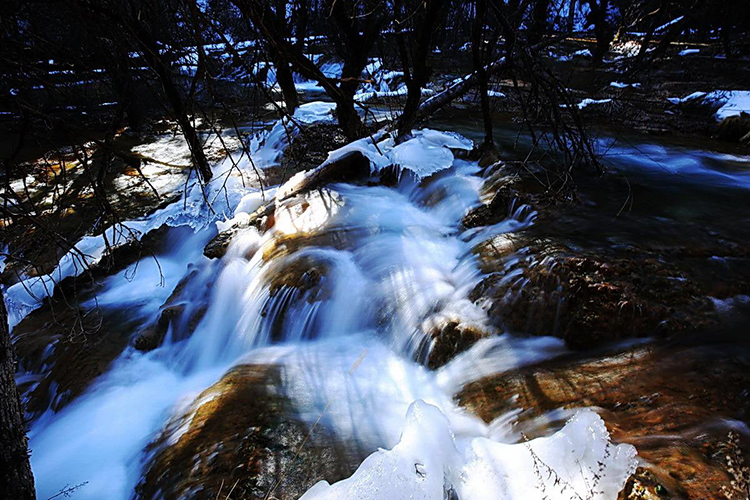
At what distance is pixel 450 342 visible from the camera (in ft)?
11.5

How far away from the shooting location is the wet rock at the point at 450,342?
3.46 m

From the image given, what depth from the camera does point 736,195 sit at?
17.0ft

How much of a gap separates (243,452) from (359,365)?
1.35 m

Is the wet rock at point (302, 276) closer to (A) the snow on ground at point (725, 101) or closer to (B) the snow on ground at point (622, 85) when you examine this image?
(A) the snow on ground at point (725, 101)

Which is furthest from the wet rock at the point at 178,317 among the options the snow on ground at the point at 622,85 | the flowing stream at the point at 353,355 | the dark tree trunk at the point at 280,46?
the snow on ground at the point at 622,85

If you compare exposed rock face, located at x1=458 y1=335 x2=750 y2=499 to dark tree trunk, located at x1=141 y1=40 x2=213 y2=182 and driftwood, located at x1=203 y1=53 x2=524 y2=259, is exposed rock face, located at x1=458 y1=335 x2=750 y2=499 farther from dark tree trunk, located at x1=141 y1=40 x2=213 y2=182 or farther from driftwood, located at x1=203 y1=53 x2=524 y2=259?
driftwood, located at x1=203 y1=53 x2=524 y2=259

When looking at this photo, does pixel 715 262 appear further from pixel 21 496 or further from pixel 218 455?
pixel 21 496

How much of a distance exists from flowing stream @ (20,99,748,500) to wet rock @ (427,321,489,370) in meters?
0.07

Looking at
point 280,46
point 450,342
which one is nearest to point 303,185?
point 450,342

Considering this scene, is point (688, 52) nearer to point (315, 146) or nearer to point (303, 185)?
point (315, 146)

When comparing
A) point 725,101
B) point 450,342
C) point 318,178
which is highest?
point 318,178

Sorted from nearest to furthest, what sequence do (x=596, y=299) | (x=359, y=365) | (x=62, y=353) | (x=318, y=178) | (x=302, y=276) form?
(x=596, y=299) < (x=359, y=365) < (x=62, y=353) < (x=302, y=276) < (x=318, y=178)

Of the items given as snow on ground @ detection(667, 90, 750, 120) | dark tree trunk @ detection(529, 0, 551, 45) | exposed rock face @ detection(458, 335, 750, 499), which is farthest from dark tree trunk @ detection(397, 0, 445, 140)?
snow on ground @ detection(667, 90, 750, 120)

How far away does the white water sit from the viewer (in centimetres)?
200
